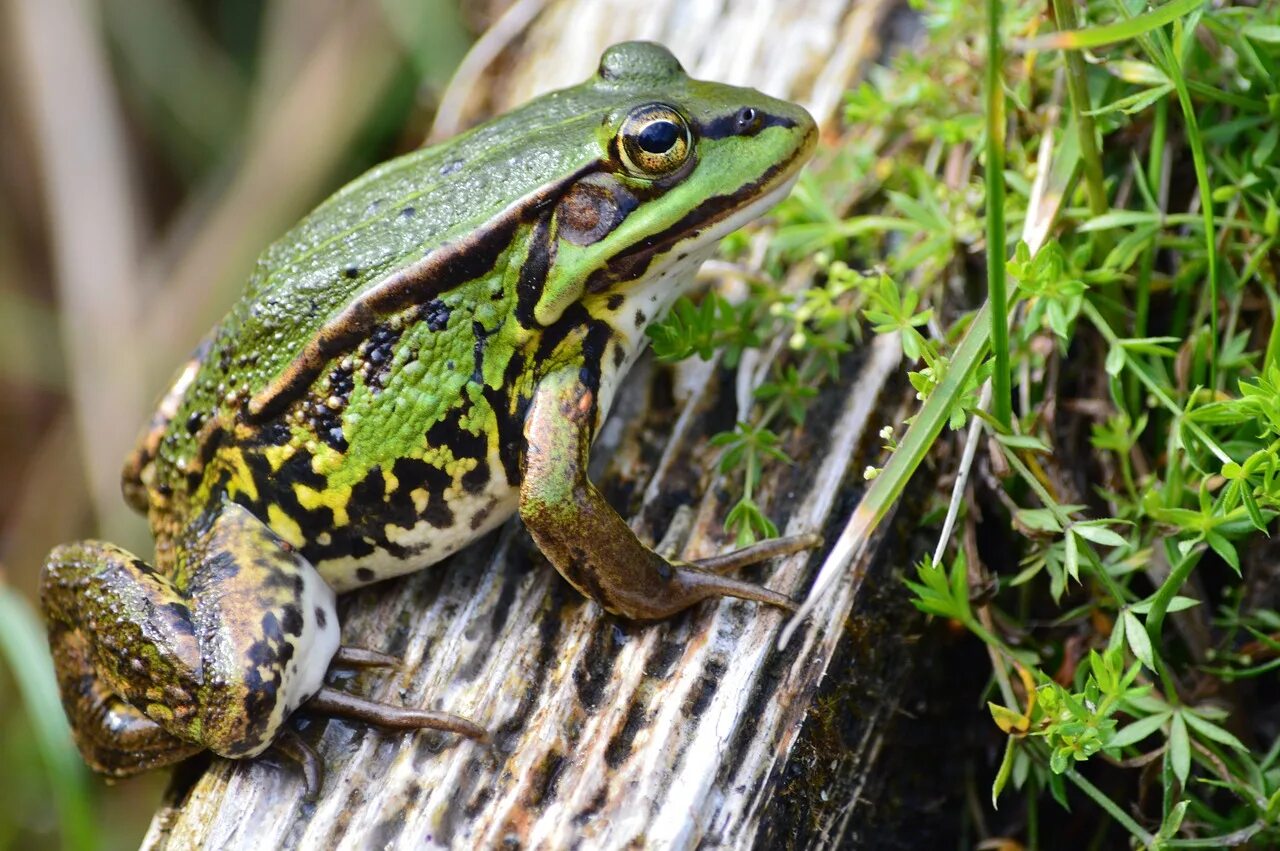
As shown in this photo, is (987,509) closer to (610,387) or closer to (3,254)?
(610,387)

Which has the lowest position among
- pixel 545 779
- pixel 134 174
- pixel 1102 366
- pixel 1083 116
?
pixel 1102 366

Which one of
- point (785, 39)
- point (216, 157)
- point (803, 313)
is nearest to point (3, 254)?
point (216, 157)

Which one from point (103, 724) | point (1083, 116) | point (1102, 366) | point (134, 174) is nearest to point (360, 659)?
point (103, 724)

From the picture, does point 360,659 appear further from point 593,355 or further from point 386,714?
point 593,355

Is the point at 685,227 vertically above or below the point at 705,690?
above

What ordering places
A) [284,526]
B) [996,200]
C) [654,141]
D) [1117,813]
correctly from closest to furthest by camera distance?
[996,200] → [1117,813] → [654,141] → [284,526]

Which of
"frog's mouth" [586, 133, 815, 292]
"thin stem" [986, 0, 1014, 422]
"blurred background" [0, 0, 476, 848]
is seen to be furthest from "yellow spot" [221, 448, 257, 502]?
"blurred background" [0, 0, 476, 848]

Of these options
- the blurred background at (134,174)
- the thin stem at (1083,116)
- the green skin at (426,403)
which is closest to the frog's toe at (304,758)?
the green skin at (426,403)
